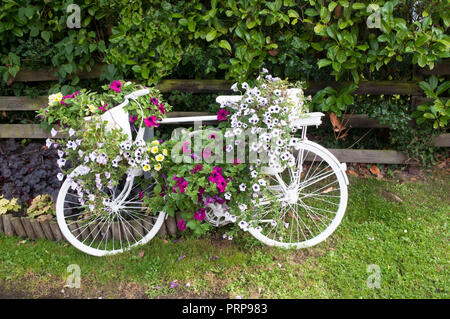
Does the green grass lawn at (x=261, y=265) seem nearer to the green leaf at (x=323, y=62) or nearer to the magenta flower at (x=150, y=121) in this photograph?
the magenta flower at (x=150, y=121)

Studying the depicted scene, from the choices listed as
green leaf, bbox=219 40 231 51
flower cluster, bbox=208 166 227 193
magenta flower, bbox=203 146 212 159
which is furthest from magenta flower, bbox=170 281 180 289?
green leaf, bbox=219 40 231 51

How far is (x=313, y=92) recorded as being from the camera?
3707 millimetres

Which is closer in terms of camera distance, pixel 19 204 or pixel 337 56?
pixel 337 56

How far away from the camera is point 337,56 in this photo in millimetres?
3238

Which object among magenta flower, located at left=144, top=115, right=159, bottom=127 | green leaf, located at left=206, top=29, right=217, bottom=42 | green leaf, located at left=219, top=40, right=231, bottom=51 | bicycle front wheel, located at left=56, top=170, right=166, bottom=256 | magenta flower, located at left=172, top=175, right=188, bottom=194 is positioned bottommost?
bicycle front wheel, located at left=56, top=170, right=166, bottom=256

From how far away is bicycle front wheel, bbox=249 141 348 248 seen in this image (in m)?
2.79

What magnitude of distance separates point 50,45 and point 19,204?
155 cm

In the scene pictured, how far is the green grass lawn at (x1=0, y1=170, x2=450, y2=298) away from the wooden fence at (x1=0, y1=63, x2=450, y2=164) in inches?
26.6

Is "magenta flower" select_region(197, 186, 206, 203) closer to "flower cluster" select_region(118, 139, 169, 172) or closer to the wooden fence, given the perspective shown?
"flower cluster" select_region(118, 139, 169, 172)

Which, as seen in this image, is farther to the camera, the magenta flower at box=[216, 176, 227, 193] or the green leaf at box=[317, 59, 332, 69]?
the green leaf at box=[317, 59, 332, 69]

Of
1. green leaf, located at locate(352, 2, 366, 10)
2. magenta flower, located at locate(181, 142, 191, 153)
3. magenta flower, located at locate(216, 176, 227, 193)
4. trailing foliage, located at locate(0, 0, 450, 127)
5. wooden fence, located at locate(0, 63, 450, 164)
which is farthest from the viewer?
wooden fence, located at locate(0, 63, 450, 164)

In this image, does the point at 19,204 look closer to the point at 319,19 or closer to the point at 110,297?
the point at 110,297

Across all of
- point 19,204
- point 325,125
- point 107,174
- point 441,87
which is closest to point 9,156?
point 19,204

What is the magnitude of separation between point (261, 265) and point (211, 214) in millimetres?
532
